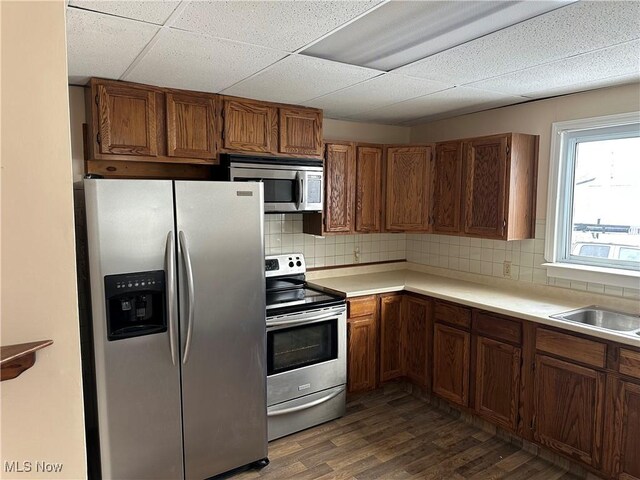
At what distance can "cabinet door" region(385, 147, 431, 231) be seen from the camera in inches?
143

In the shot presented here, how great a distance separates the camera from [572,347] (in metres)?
2.42

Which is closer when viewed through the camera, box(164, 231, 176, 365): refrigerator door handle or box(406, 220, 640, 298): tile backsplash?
box(164, 231, 176, 365): refrigerator door handle

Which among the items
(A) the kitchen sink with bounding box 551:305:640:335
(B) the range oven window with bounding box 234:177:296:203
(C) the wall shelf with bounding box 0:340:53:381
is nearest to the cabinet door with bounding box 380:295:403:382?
(B) the range oven window with bounding box 234:177:296:203

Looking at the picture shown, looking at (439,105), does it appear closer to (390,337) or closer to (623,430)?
(390,337)

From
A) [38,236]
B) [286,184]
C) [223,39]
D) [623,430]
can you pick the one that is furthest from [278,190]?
[623,430]

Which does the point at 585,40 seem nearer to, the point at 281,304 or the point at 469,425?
the point at 281,304

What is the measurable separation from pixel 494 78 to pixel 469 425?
234 centimetres

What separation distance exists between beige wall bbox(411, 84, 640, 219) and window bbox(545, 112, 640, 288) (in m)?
0.06

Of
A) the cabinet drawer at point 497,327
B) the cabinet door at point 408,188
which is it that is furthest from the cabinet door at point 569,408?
the cabinet door at point 408,188

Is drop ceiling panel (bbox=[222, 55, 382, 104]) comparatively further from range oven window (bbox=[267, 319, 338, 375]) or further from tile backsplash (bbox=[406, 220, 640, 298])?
tile backsplash (bbox=[406, 220, 640, 298])

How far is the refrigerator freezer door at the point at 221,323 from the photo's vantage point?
2338 mm

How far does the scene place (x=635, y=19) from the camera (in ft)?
5.51

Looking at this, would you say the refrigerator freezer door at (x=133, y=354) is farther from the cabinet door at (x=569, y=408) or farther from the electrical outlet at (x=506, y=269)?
the electrical outlet at (x=506, y=269)

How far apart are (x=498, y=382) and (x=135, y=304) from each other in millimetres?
2290
